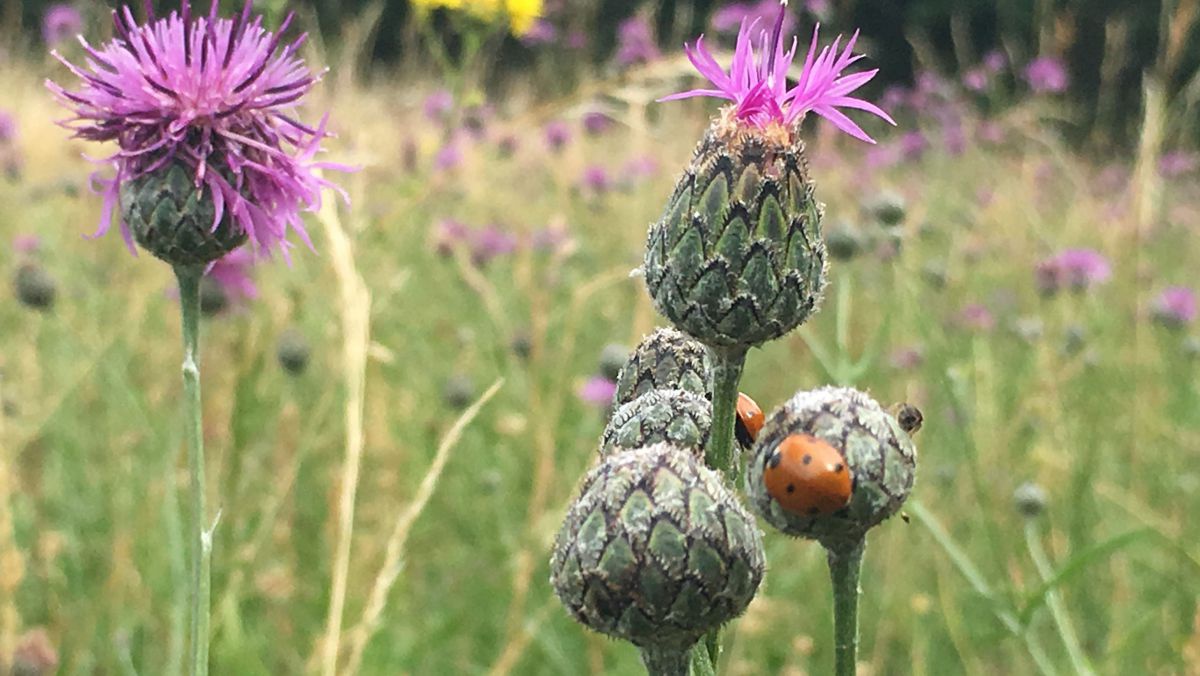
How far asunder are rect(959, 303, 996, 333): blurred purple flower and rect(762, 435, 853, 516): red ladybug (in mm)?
2846

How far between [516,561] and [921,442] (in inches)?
63.9

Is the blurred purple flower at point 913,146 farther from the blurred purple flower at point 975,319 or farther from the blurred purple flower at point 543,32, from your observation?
the blurred purple flower at point 543,32

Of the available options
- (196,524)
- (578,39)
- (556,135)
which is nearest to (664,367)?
(196,524)

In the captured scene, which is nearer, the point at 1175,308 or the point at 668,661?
the point at 668,661

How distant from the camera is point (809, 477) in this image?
69 cm

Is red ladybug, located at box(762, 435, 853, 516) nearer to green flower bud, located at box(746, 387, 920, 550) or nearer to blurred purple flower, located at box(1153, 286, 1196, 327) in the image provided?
green flower bud, located at box(746, 387, 920, 550)

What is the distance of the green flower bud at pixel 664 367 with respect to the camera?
885 millimetres

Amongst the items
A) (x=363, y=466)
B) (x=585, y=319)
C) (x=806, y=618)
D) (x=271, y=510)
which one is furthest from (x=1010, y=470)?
(x=271, y=510)

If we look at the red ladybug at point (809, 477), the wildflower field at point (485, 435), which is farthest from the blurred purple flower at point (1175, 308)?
the red ladybug at point (809, 477)

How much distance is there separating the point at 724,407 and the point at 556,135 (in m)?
3.74

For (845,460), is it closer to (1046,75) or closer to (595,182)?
(595,182)

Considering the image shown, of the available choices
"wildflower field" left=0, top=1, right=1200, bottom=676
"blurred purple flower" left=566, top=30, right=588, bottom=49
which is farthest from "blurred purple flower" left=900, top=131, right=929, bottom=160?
"blurred purple flower" left=566, top=30, right=588, bottom=49

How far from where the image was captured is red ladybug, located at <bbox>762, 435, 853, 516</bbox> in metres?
0.69

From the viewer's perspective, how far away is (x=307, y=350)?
89.0 inches
